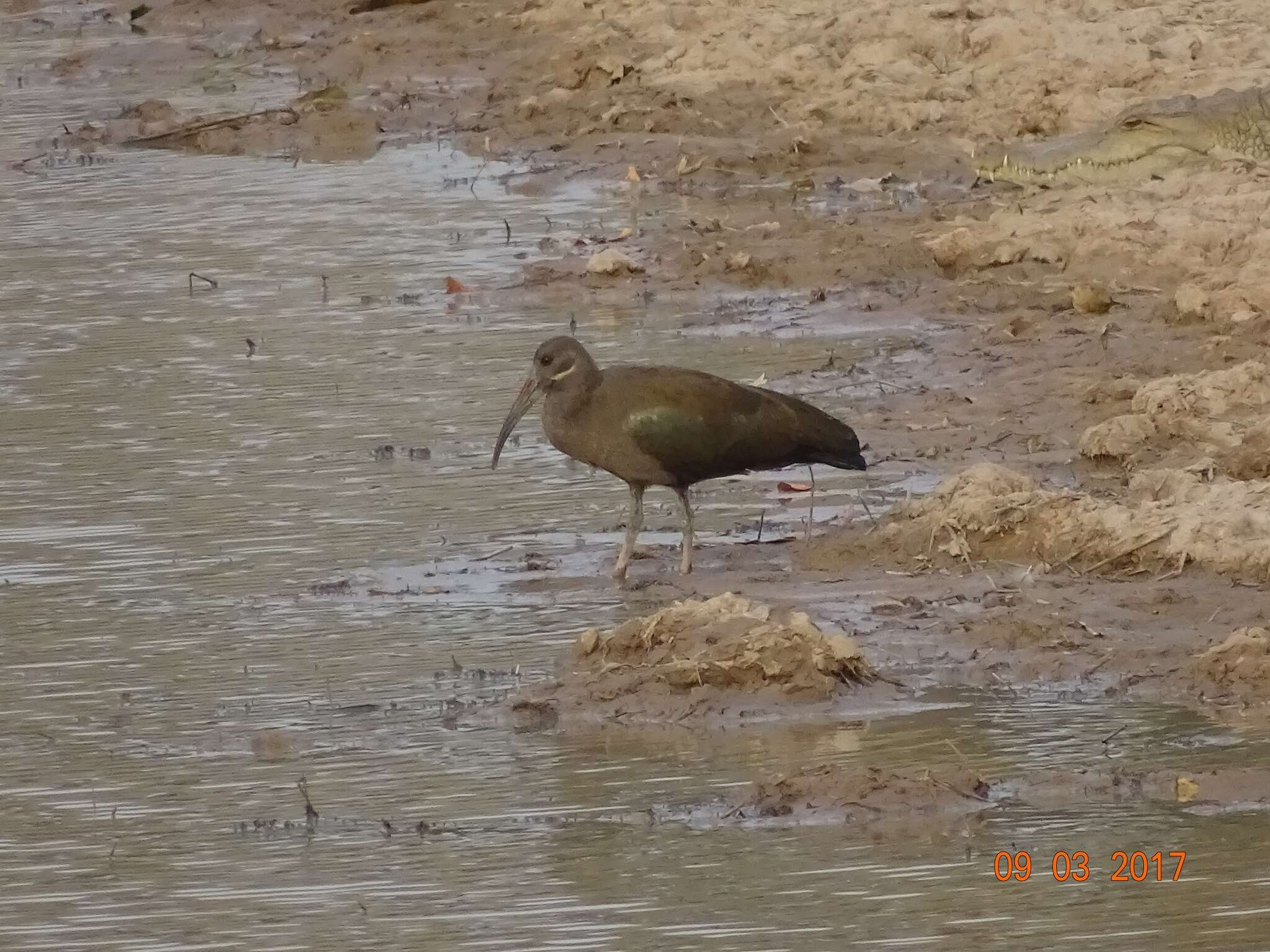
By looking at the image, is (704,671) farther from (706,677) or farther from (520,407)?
(520,407)

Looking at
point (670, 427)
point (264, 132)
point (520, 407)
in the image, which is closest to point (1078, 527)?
point (670, 427)

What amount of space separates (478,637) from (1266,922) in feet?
8.67

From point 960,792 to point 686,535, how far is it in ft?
6.97

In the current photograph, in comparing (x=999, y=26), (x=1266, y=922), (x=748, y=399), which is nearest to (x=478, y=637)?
(x=748, y=399)

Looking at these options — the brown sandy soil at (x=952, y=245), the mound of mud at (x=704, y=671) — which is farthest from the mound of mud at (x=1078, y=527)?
the mound of mud at (x=704, y=671)

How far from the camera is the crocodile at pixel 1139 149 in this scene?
1173 cm

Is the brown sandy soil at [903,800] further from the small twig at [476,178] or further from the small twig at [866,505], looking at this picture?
the small twig at [476,178]

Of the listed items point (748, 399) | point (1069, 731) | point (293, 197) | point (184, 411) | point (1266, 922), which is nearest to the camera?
point (1266, 922)

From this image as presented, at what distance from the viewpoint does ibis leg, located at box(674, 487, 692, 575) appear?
24.0 ft

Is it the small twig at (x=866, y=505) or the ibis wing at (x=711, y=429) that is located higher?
the ibis wing at (x=711, y=429)

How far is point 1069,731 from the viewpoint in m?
5.78

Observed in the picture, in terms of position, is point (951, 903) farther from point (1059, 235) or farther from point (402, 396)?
point (1059, 235)
